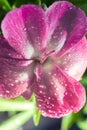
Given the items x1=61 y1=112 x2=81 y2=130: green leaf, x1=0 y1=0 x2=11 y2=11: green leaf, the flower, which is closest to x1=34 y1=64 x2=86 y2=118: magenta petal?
the flower

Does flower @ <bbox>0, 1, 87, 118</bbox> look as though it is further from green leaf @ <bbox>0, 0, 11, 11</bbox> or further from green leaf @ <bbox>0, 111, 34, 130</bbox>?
green leaf @ <bbox>0, 111, 34, 130</bbox>

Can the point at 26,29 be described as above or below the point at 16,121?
above

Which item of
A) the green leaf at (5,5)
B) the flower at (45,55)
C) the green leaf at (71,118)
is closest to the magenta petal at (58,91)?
the flower at (45,55)

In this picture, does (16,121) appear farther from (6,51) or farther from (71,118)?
(6,51)

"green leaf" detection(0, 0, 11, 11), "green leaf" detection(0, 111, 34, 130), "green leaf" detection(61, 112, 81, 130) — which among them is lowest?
"green leaf" detection(61, 112, 81, 130)

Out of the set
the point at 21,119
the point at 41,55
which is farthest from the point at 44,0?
the point at 21,119

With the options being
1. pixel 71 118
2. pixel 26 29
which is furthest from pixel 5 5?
pixel 71 118

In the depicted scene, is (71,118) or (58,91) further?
(71,118)
